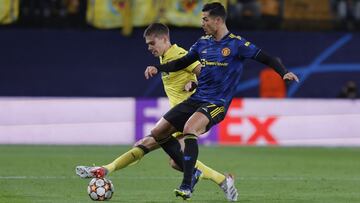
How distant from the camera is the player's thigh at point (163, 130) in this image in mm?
10291

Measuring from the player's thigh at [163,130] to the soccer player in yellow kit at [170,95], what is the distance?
0.11 m

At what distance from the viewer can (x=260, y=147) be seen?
19562 millimetres

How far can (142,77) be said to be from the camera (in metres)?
22.7

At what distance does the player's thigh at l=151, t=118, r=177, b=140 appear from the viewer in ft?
33.8

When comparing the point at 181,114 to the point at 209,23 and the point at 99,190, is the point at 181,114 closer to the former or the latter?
the point at 209,23

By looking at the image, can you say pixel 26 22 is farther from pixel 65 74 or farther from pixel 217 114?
pixel 217 114

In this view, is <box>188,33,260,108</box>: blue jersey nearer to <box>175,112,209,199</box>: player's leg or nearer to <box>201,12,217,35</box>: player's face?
<box>201,12,217,35</box>: player's face

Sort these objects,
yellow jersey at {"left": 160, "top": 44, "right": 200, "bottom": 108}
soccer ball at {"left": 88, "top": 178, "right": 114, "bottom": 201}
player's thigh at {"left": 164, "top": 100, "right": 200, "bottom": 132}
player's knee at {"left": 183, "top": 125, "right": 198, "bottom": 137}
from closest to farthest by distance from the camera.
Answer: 1. soccer ball at {"left": 88, "top": 178, "right": 114, "bottom": 201}
2. player's knee at {"left": 183, "top": 125, "right": 198, "bottom": 137}
3. player's thigh at {"left": 164, "top": 100, "right": 200, "bottom": 132}
4. yellow jersey at {"left": 160, "top": 44, "right": 200, "bottom": 108}

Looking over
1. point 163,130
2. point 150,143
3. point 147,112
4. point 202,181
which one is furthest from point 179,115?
point 147,112

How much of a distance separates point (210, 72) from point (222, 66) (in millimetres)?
139

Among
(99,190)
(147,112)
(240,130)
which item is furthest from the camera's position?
(240,130)

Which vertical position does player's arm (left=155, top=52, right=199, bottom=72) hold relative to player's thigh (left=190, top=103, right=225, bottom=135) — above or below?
above

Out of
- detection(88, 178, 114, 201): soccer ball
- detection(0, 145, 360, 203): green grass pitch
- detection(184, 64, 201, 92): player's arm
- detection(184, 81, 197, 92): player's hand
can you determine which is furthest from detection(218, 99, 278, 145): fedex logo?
detection(88, 178, 114, 201): soccer ball

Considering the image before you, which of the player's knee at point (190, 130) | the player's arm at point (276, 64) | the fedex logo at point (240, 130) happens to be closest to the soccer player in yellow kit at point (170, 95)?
the player's knee at point (190, 130)
